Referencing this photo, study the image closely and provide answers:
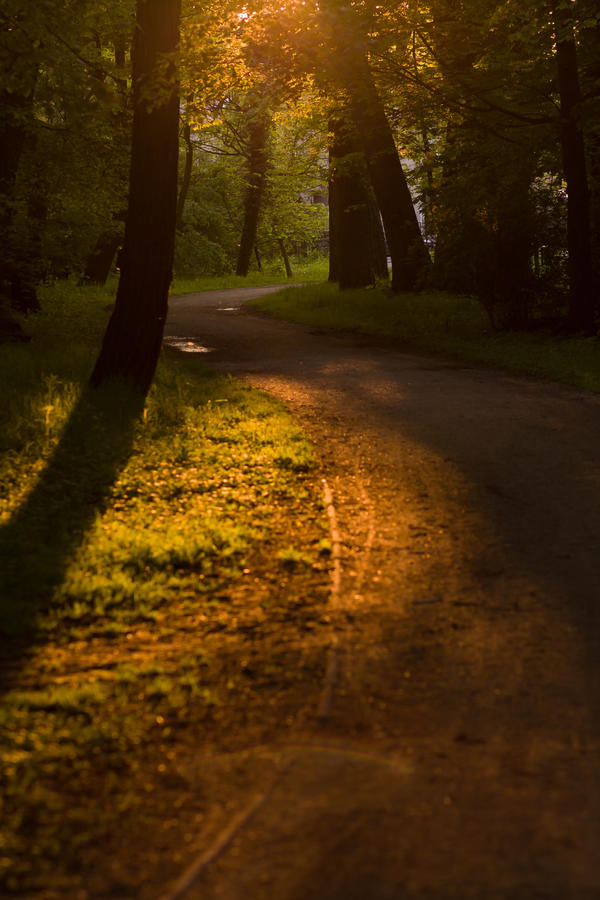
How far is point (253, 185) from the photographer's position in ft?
157

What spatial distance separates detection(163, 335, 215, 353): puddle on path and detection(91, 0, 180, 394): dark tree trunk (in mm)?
6114

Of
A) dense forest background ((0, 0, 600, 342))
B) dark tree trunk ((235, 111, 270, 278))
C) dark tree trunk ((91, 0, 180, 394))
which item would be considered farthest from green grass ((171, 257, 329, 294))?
dark tree trunk ((91, 0, 180, 394))

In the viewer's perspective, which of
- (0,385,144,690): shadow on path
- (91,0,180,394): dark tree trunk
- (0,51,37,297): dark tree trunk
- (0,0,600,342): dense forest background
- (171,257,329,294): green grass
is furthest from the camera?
(171,257,329,294): green grass

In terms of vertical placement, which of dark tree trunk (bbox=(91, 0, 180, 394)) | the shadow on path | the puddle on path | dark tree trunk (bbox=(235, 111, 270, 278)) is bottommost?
the shadow on path

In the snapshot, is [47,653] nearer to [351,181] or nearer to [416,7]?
[416,7]

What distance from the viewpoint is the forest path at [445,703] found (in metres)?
2.99

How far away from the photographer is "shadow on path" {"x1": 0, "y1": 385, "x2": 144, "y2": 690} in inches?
205

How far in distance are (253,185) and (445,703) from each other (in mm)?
46444

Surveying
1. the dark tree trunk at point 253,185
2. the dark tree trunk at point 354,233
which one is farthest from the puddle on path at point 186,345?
the dark tree trunk at point 253,185

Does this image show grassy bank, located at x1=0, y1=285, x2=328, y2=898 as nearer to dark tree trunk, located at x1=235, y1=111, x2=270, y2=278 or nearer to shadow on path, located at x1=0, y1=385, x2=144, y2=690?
shadow on path, located at x1=0, y1=385, x2=144, y2=690

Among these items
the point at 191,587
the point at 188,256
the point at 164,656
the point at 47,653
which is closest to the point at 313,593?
the point at 191,587

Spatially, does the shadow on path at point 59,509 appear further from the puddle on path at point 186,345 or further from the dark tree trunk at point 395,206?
the dark tree trunk at point 395,206

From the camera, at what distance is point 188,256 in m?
52.3

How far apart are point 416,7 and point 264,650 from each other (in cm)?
1671
